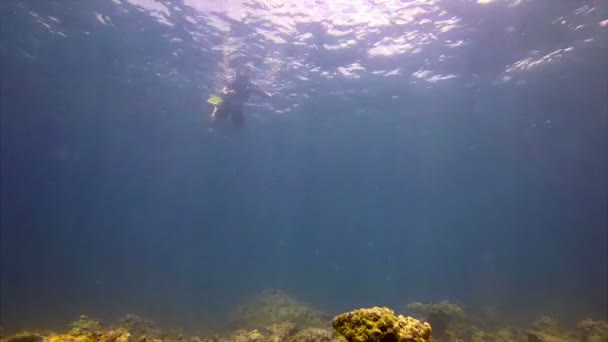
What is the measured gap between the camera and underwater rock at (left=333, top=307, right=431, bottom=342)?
279 cm

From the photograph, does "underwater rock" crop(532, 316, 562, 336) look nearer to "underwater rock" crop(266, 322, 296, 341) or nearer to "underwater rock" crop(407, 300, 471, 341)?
"underwater rock" crop(407, 300, 471, 341)

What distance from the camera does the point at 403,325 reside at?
3.02m

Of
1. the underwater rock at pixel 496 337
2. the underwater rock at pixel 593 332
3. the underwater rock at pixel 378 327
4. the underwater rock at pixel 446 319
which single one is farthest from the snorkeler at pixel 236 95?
the underwater rock at pixel 378 327

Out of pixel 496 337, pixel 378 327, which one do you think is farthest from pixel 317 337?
pixel 378 327

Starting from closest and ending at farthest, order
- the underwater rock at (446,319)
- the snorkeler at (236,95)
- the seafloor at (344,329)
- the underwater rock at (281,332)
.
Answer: the seafloor at (344,329) → the underwater rock at (281,332) → the underwater rock at (446,319) → the snorkeler at (236,95)

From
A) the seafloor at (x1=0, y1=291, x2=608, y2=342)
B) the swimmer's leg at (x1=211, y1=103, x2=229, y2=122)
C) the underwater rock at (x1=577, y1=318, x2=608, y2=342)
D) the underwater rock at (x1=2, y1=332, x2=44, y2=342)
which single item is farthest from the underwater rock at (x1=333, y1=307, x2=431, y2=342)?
the swimmer's leg at (x1=211, y1=103, x2=229, y2=122)

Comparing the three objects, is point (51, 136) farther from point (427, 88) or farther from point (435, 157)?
point (435, 157)

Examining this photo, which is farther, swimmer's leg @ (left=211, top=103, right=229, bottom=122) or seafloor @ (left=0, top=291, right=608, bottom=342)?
swimmer's leg @ (left=211, top=103, right=229, bottom=122)

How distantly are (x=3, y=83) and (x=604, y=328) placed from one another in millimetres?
47364

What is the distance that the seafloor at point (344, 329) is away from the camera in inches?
115

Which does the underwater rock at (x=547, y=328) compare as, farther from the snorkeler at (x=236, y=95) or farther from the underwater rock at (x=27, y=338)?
the snorkeler at (x=236, y=95)

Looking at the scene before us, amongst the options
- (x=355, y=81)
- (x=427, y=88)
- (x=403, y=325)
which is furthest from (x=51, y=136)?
(x=403, y=325)

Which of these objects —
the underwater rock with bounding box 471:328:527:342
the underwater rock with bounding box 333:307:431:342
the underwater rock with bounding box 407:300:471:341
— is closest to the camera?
the underwater rock with bounding box 333:307:431:342

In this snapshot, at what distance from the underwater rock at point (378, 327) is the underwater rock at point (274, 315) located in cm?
1074
